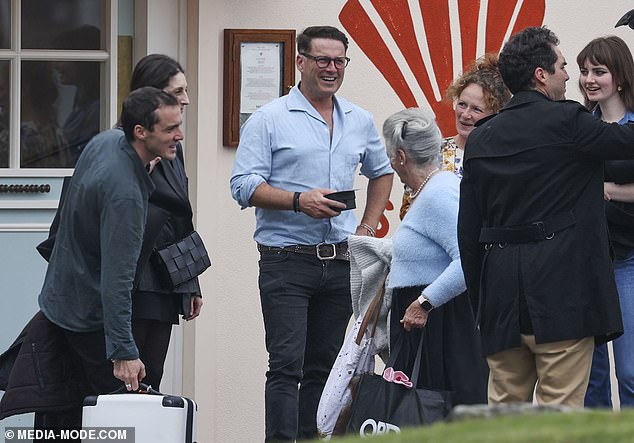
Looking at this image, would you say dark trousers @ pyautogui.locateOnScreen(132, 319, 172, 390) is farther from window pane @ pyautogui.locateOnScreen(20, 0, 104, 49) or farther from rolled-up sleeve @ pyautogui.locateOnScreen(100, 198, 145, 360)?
window pane @ pyautogui.locateOnScreen(20, 0, 104, 49)

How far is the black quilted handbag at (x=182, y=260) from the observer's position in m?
4.84

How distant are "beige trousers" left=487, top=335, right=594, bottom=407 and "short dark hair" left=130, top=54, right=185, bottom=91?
5.27 ft

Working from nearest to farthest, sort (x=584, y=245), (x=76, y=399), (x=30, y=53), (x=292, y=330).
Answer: (x=584, y=245) → (x=76, y=399) → (x=292, y=330) → (x=30, y=53)

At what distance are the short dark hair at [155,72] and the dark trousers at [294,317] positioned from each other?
89cm

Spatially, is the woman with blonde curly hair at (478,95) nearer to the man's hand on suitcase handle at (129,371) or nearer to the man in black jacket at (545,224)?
the man in black jacket at (545,224)

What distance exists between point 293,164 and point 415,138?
0.75 m

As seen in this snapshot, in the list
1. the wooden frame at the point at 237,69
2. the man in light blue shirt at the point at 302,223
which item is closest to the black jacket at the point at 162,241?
the man in light blue shirt at the point at 302,223

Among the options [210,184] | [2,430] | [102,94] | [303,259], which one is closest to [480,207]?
[303,259]

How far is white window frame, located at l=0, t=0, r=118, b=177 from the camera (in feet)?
20.5

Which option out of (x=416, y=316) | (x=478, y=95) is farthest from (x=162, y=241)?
(x=478, y=95)

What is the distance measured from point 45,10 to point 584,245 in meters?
3.18

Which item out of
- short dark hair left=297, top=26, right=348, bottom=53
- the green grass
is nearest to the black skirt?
short dark hair left=297, top=26, right=348, bottom=53

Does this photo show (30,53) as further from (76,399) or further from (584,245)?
(584,245)

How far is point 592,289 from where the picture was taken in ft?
14.0
